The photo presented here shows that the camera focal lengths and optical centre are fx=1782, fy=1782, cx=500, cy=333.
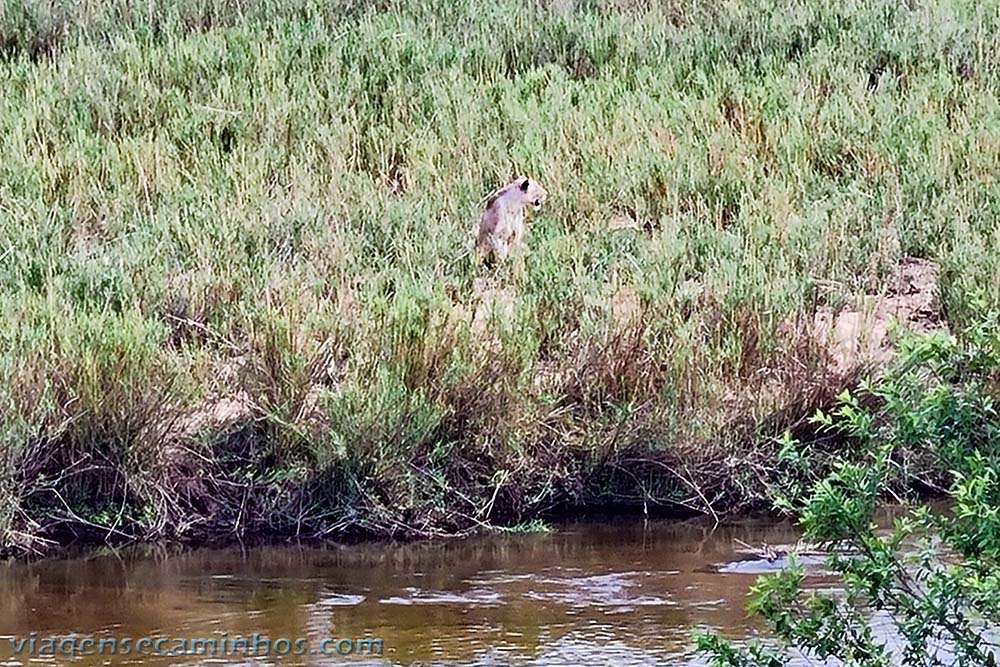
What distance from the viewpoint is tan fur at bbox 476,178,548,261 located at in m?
9.80

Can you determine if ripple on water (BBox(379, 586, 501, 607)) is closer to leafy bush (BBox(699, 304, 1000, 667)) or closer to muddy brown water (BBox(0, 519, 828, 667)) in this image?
muddy brown water (BBox(0, 519, 828, 667))

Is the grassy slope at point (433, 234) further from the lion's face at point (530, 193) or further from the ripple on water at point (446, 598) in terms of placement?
the ripple on water at point (446, 598)

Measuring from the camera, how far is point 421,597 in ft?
22.0

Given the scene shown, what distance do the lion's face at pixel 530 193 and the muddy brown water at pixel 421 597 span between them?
112 inches

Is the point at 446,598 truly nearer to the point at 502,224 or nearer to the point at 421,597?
the point at 421,597

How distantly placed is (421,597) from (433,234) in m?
3.73

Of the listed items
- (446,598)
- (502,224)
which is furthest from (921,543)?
(502,224)

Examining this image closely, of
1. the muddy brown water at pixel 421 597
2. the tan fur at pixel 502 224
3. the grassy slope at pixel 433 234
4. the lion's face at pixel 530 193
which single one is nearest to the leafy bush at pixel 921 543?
the muddy brown water at pixel 421 597

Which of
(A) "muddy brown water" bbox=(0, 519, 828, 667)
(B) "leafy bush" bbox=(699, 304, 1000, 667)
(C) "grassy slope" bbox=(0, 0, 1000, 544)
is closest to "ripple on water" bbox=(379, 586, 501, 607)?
(A) "muddy brown water" bbox=(0, 519, 828, 667)

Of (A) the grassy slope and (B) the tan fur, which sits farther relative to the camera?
(B) the tan fur

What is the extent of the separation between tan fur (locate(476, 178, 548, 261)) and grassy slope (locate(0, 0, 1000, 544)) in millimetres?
154

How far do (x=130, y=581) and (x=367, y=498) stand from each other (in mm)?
1103

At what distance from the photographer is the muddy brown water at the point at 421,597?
6.05 m

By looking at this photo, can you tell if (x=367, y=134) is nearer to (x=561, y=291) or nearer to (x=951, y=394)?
(x=561, y=291)
